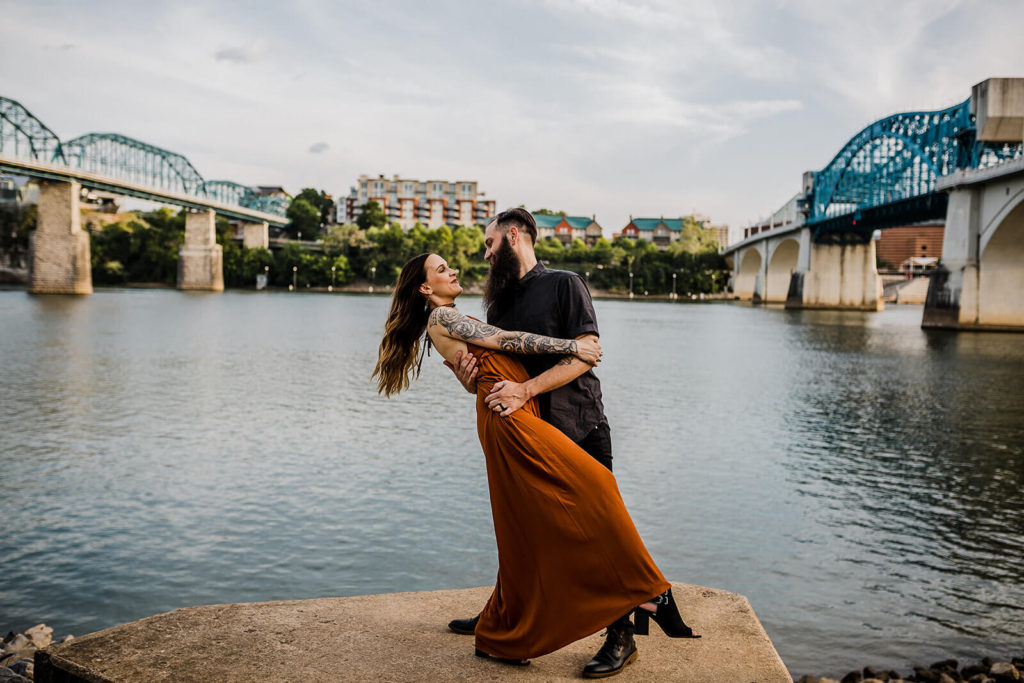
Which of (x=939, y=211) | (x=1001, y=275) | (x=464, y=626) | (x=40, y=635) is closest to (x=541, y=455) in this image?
(x=464, y=626)

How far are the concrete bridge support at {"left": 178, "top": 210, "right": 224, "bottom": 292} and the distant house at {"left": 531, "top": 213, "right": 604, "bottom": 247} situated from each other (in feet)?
251

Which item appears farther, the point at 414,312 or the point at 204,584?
the point at 204,584

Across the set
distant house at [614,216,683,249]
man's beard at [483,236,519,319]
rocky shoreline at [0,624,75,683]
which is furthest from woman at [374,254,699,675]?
distant house at [614,216,683,249]

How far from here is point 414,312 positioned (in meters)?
4.25

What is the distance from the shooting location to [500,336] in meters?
3.92

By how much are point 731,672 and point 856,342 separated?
134 feet

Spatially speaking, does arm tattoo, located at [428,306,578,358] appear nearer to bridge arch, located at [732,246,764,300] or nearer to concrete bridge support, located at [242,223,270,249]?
bridge arch, located at [732,246,764,300]

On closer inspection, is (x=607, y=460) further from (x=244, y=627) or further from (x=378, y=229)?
(x=378, y=229)

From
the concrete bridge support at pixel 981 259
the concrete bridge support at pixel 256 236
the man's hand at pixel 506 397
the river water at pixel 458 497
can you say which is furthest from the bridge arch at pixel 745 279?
the man's hand at pixel 506 397

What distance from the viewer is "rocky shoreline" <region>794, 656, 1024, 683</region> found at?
6215 mm

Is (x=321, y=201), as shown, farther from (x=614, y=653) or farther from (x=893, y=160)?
(x=614, y=653)

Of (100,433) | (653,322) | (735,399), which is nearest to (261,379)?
(100,433)

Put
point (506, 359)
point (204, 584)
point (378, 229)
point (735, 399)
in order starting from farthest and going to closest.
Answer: point (378, 229)
point (735, 399)
point (204, 584)
point (506, 359)

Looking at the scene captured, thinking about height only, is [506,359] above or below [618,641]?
above
